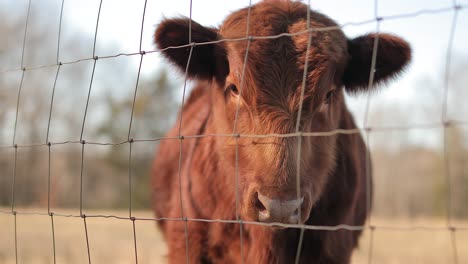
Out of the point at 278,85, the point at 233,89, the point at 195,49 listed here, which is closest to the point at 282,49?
the point at 278,85

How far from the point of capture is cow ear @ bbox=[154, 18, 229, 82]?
3.75 metres

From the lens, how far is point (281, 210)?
2773 mm

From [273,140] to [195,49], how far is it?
3.92 feet

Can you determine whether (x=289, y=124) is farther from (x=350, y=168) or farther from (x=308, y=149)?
(x=350, y=168)

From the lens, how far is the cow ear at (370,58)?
3805mm

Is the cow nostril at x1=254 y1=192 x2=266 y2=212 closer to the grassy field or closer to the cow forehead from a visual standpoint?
the cow forehead

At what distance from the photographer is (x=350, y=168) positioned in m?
4.15

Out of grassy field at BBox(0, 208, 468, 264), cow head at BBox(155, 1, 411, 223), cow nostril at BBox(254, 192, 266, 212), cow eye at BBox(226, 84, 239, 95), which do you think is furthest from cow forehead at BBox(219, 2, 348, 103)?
grassy field at BBox(0, 208, 468, 264)

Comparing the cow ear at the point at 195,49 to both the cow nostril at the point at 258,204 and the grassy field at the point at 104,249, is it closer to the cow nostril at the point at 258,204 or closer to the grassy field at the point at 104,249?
the cow nostril at the point at 258,204

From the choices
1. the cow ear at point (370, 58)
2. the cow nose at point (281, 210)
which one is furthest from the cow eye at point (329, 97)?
the cow nose at point (281, 210)

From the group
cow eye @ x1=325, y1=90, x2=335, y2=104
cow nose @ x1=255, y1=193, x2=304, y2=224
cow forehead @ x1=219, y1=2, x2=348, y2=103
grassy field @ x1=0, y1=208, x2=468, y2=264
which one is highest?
cow forehead @ x1=219, y1=2, x2=348, y2=103

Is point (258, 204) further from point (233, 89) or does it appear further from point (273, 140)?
point (233, 89)

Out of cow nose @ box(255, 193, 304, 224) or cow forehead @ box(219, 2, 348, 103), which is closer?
cow nose @ box(255, 193, 304, 224)

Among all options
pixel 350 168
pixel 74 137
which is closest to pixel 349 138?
pixel 350 168
